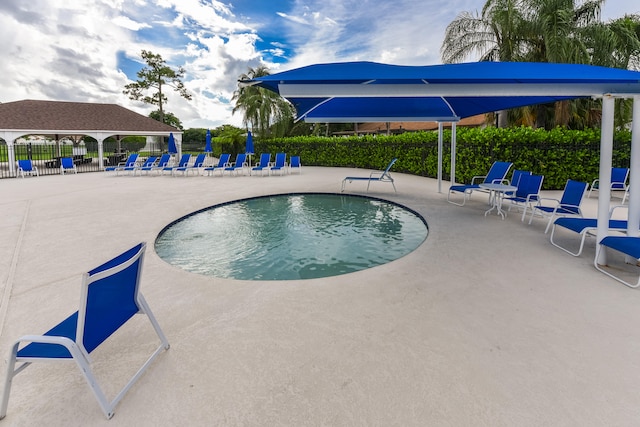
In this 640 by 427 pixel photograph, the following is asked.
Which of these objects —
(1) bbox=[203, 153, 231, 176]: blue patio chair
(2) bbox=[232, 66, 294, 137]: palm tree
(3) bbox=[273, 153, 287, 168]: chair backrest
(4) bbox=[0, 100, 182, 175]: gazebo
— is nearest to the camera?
(3) bbox=[273, 153, 287, 168]: chair backrest

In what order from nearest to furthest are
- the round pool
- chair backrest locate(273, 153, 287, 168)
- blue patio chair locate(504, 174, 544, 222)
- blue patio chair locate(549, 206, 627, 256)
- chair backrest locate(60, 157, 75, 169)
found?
blue patio chair locate(549, 206, 627, 256), the round pool, blue patio chair locate(504, 174, 544, 222), chair backrest locate(273, 153, 287, 168), chair backrest locate(60, 157, 75, 169)

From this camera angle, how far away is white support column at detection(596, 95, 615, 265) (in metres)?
4.64

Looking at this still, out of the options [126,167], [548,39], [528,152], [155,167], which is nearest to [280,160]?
[155,167]

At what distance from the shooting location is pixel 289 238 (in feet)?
22.6

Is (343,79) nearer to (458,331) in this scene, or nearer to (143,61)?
(458,331)

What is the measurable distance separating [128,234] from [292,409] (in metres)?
5.59

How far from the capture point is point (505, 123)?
17625 millimetres

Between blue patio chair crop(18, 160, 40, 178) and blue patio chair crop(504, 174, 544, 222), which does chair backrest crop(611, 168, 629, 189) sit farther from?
blue patio chair crop(18, 160, 40, 178)

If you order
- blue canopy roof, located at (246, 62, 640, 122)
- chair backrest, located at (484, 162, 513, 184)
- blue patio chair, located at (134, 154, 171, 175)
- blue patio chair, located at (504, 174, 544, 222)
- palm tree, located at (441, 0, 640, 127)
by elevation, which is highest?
palm tree, located at (441, 0, 640, 127)

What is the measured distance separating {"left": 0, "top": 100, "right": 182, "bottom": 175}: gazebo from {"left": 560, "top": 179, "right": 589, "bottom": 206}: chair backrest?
2521 cm

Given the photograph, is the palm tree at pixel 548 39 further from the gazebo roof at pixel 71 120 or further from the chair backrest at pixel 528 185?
the gazebo roof at pixel 71 120

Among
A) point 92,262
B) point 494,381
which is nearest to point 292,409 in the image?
point 494,381

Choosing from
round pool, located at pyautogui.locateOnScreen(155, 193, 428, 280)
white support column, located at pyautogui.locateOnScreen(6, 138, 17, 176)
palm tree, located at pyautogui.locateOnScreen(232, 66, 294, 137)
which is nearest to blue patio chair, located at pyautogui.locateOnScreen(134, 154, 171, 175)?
white support column, located at pyautogui.locateOnScreen(6, 138, 17, 176)

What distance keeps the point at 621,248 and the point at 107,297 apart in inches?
198
